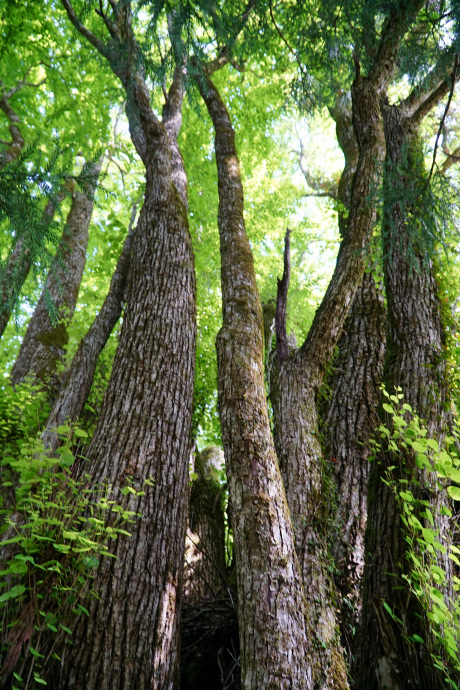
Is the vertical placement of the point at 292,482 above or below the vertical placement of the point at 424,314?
below

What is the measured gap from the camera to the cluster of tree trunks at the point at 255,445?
2.22 meters

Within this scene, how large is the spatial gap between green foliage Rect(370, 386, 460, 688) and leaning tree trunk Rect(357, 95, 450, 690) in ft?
0.10

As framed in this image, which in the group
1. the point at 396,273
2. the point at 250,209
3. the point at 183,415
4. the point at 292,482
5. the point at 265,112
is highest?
the point at 265,112

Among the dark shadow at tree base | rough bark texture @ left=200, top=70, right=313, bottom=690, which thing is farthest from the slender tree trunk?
rough bark texture @ left=200, top=70, right=313, bottom=690

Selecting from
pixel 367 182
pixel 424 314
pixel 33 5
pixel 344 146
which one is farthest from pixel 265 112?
pixel 424 314

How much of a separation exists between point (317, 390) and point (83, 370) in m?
2.93

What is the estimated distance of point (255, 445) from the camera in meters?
2.47

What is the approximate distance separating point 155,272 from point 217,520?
3486 millimetres

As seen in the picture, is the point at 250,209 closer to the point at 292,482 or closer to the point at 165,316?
the point at 165,316

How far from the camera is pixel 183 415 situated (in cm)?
343

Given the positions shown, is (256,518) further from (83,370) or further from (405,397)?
(83,370)

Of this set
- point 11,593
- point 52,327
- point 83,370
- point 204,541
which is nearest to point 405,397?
point 11,593

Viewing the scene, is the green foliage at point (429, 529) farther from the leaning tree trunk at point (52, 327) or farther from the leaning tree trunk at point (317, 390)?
the leaning tree trunk at point (52, 327)

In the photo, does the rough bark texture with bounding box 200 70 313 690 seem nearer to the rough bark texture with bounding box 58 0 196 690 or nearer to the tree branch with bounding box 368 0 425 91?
the rough bark texture with bounding box 58 0 196 690
